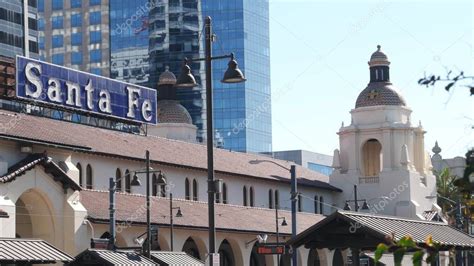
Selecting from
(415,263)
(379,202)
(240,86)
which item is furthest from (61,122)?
(240,86)

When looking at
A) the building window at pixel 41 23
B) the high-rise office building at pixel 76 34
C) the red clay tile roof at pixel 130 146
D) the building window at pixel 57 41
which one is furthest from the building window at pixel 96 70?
the red clay tile roof at pixel 130 146

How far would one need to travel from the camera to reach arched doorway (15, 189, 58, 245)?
5353cm

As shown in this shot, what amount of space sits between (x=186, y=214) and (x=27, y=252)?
29.4 m

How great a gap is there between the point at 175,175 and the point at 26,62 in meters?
14.5

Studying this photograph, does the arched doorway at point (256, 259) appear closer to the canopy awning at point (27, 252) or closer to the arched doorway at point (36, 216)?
the arched doorway at point (36, 216)

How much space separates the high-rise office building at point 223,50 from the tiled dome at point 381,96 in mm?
67670

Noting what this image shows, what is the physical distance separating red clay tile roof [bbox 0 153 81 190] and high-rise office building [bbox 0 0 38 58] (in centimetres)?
7039

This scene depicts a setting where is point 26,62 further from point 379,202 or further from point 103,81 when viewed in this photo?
point 379,202

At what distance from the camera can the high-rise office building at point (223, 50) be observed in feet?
540

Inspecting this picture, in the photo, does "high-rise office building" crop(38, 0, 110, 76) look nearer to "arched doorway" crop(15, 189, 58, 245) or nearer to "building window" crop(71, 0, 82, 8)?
"building window" crop(71, 0, 82, 8)

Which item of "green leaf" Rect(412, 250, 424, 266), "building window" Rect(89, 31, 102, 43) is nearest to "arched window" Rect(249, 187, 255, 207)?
"green leaf" Rect(412, 250, 424, 266)

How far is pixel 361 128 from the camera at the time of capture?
313 feet

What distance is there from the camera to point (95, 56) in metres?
177

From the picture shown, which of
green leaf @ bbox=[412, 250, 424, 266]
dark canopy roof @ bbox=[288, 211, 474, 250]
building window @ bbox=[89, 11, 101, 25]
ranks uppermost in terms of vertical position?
building window @ bbox=[89, 11, 101, 25]
